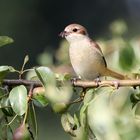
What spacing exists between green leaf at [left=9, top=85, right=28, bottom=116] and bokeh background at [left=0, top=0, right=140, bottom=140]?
31.2 ft

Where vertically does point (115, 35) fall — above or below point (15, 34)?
above

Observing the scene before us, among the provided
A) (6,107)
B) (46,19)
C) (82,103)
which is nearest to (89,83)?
(82,103)

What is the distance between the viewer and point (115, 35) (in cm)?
162

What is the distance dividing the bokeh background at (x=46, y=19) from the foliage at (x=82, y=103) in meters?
9.48

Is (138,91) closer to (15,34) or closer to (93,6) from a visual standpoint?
(15,34)

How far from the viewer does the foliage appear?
1076mm

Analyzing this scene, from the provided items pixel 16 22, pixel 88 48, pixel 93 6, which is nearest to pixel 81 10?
pixel 93 6

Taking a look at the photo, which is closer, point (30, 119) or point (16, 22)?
point (30, 119)

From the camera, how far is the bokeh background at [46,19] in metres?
12.6

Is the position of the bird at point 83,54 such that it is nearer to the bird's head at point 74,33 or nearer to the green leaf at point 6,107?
the bird's head at point 74,33

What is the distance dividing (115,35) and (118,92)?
405 mm

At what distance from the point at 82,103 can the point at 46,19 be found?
14.6 meters

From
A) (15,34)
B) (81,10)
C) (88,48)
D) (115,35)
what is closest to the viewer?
(115,35)

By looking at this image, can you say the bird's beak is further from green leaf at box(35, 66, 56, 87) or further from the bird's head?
green leaf at box(35, 66, 56, 87)
